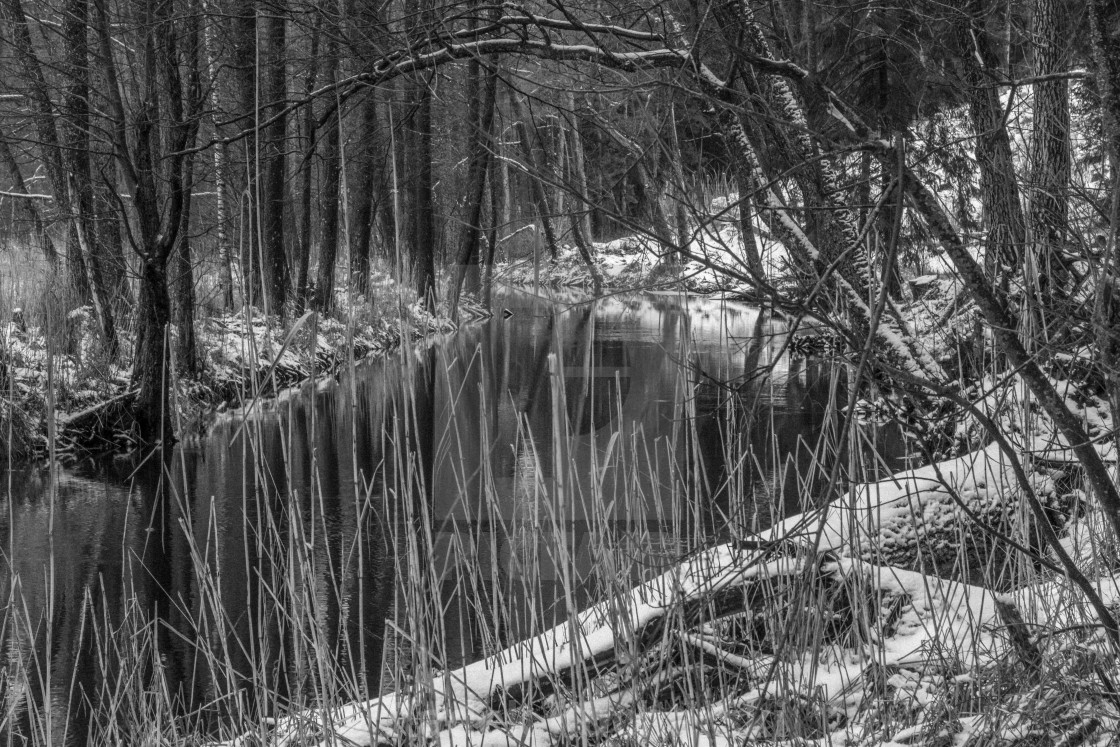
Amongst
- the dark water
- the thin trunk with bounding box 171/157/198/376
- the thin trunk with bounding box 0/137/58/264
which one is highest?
the thin trunk with bounding box 0/137/58/264

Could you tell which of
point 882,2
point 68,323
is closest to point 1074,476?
point 882,2

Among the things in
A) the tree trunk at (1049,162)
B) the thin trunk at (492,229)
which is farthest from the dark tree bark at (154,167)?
the tree trunk at (1049,162)

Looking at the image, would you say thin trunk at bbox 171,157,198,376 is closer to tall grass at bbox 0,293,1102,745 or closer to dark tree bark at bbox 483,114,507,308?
tall grass at bbox 0,293,1102,745

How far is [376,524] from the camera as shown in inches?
203

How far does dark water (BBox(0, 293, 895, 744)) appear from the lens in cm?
218

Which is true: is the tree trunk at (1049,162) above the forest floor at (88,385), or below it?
above

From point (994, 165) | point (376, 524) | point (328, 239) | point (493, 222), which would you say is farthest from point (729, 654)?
point (493, 222)

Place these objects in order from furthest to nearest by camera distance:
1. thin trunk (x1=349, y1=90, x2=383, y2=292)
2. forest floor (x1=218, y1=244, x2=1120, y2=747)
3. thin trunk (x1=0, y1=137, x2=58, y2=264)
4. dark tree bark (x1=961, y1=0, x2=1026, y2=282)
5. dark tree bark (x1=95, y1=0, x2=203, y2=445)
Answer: thin trunk (x1=349, y1=90, x2=383, y2=292) → thin trunk (x1=0, y1=137, x2=58, y2=264) → dark tree bark (x1=95, y1=0, x2=203, y2=445) → dark tree bark (x1=961, y1=0, x2=1026, y2=282) → forest floor (x1=218, y1=244, x2=1120, y2=747)

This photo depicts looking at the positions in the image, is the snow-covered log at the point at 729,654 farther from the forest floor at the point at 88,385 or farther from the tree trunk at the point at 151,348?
the tree trunk at the point at 151,348

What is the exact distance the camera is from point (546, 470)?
529cm

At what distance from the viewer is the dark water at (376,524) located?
218cm

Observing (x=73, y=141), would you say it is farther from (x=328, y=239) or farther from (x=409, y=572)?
(x=409, y=572)

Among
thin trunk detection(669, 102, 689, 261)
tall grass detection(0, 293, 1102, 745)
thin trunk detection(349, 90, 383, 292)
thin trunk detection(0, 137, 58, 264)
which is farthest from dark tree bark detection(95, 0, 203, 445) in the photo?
thin trunk detection(349, 90, 383, 292)

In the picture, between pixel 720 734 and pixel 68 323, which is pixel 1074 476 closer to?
pixel 720 734
